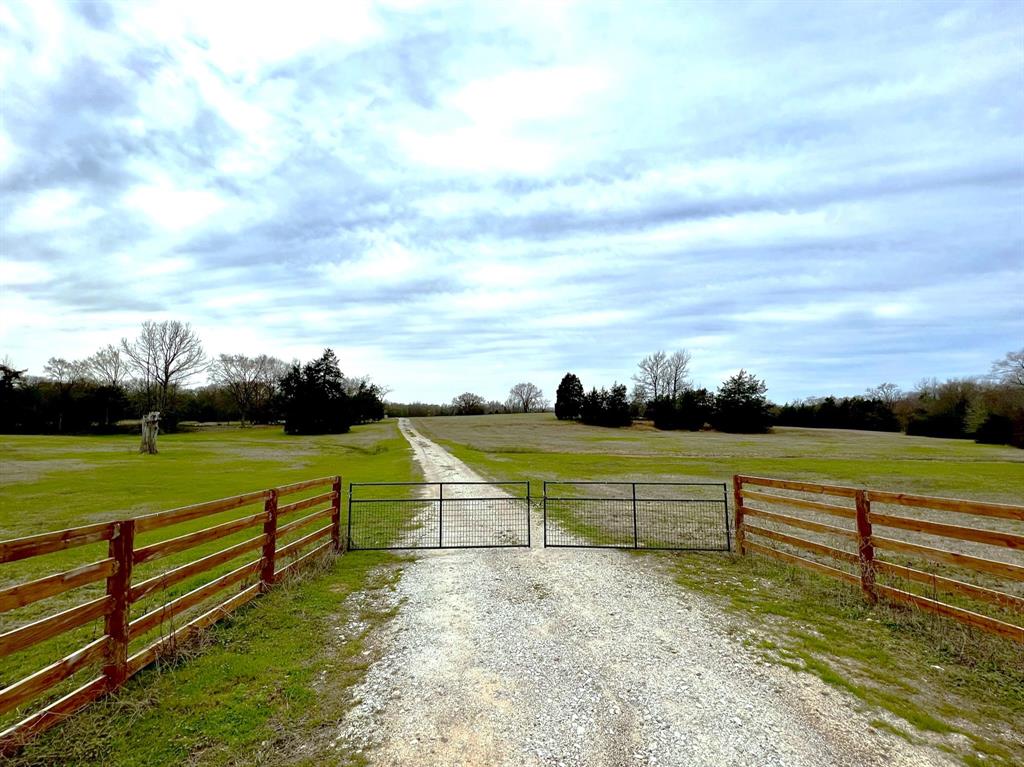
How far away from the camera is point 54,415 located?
58375 millimetres

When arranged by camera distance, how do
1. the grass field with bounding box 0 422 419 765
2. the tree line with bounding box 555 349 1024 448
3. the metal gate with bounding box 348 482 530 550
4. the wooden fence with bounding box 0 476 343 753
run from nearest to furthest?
1. the wooden fence with bounding box 0 476 343 753
2. the grass field with bounding box 0 422 419 765
3. the metal gate with bounding box 348 482 530 550
4. the tree line with bounding box 555 349 1024 448

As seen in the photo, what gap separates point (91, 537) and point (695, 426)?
8006 cm

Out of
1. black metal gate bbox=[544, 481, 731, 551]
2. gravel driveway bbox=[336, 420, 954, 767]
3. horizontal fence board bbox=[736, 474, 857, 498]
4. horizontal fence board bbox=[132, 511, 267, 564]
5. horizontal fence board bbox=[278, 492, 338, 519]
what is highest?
horizontal fence board bbox=[736, 474, 857, 498]

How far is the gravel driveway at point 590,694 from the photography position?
3.59 meters

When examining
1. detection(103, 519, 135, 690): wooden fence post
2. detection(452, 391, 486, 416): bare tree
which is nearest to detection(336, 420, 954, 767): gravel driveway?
detection(103, 519, 135, 690): wooden fence post

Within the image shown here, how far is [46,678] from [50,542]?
38.7 inches

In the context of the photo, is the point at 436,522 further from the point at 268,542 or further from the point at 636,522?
the point at 268,542

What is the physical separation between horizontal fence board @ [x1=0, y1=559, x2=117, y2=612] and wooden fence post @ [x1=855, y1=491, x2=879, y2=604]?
325 inches

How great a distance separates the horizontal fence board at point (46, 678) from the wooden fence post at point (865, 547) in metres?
8.38

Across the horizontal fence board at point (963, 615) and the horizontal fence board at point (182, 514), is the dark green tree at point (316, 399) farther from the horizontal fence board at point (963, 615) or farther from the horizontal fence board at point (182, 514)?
the horizontal fence board at point (963, 615)

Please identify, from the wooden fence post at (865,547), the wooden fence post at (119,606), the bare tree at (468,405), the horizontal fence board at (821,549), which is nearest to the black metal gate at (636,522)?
the horizontal fence board at (821,549)

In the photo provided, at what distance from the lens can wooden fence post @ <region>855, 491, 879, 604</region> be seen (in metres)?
6.54

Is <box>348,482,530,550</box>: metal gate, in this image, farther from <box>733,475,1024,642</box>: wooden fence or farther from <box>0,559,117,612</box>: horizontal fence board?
<box>733,475,1024,642</box>: wooden fence

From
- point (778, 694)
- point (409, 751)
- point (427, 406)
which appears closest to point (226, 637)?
point (409, 751)
